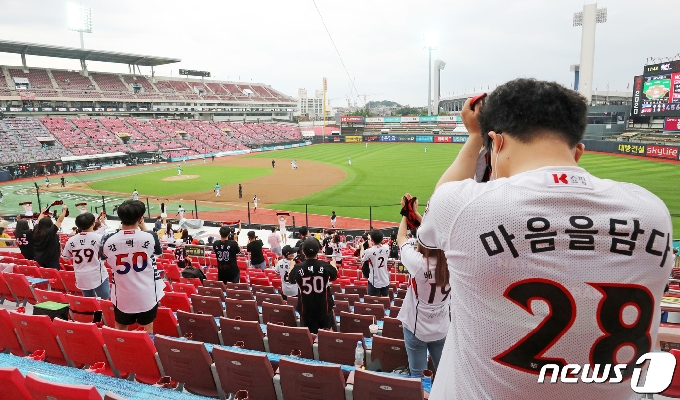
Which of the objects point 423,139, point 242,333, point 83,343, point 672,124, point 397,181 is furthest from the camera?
point 423,139

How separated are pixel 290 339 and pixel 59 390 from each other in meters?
2.43

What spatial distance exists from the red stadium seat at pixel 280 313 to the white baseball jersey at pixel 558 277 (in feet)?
16.4

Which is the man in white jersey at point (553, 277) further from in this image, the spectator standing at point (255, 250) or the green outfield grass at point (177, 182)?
the green outfield grass at point (177, 182)

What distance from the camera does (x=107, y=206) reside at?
2783 cm

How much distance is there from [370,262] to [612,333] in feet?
22.5

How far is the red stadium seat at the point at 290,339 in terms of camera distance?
185 inches

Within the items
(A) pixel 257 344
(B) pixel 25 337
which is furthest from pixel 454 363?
(B) pixel 25 337

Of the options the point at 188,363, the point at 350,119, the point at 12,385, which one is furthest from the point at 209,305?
the point at 350,119

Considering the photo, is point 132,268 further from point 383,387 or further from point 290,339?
point 383,387

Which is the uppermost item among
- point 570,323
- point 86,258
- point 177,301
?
point 570,323

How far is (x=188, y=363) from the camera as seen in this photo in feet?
12.9

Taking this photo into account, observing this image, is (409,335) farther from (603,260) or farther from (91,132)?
(91,132)

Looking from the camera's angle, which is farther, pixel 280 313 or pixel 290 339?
pixel 280 313

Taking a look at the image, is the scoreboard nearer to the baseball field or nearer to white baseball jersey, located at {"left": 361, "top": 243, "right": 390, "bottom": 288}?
the baseball field
